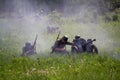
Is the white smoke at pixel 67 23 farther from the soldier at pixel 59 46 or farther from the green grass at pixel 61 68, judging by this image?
the green grass at pixel 61 68

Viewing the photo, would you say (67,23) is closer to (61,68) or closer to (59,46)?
(59,46)

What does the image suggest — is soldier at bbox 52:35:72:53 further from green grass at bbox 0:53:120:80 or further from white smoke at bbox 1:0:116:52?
white smoke at bbox 1:0:116:52

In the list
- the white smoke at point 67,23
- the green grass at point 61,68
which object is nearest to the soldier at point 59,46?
the green grass at point 61,68

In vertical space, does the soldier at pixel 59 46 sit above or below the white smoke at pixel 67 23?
below

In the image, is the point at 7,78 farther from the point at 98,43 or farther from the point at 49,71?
the point at 98,43

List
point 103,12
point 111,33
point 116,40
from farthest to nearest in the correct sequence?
point 103,12 → point 111,33 → point 116,40

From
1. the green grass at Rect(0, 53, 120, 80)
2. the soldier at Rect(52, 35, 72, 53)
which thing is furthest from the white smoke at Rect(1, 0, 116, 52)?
the green grass at Rect(0, 53, 120, 80)

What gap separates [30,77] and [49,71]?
1.28 m

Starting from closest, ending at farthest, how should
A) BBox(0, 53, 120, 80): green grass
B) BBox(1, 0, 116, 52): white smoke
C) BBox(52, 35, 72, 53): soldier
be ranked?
1. BBox(0, 53, 120, 80): green grass
2. BBox(52, 35, 72, 53): soldier
3. BBox(1, 0, 116, 52): white smoke

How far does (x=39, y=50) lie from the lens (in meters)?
23.1

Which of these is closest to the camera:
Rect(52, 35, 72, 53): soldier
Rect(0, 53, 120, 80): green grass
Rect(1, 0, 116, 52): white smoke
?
Rect(0, 53, 120, 80): green grass

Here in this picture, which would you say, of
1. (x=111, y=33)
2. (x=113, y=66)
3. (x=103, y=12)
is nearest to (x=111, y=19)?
(x=103, y=12)

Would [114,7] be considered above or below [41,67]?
above

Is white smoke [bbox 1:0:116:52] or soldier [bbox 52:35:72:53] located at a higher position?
white smoke [bbox 1:0:116:52]
